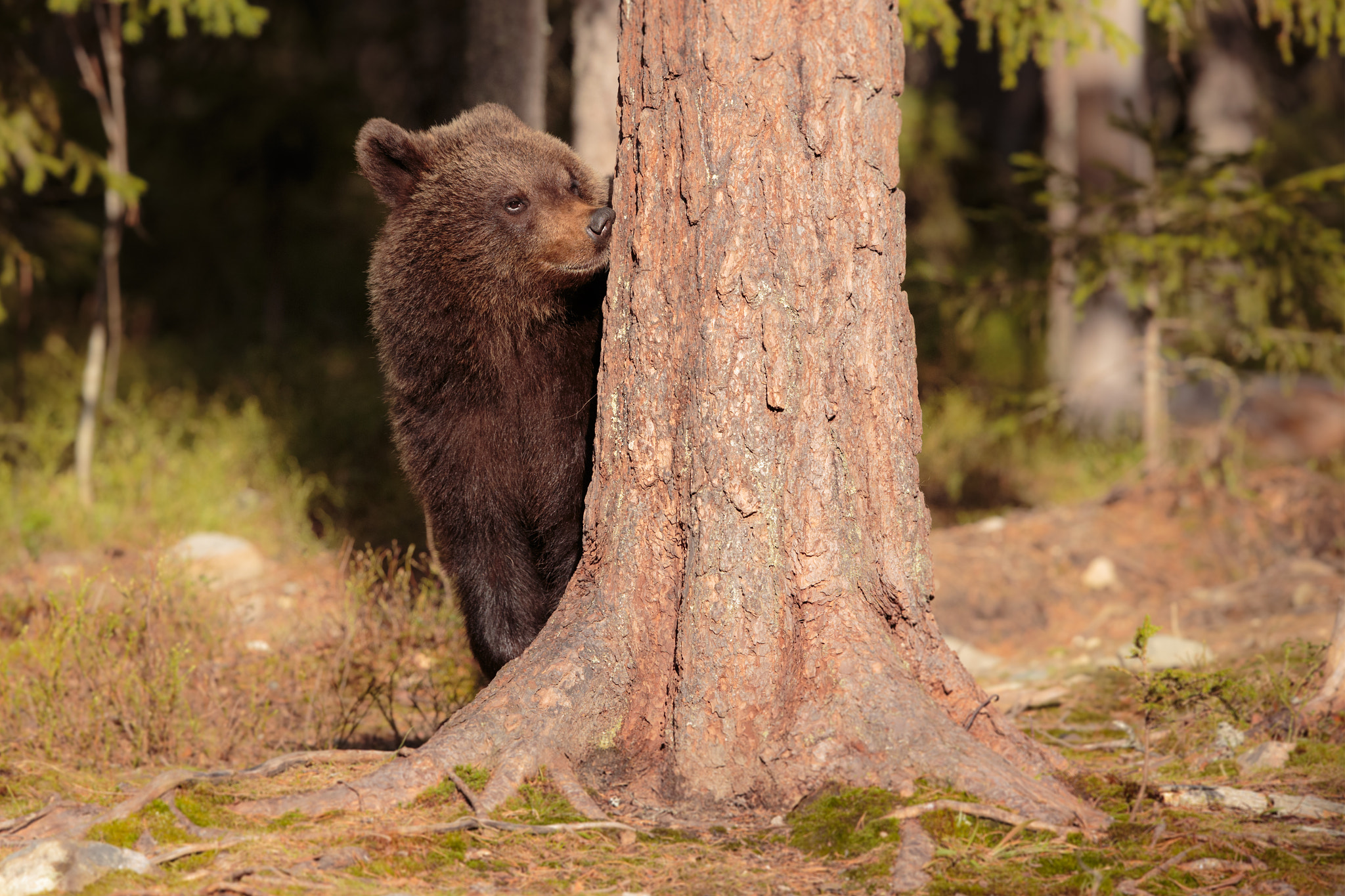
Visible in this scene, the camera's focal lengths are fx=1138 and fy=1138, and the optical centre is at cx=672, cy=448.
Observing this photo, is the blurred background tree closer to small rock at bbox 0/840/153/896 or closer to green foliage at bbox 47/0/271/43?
green foliage at bbox 47/0/271/43

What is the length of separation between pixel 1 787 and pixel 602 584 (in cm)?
207

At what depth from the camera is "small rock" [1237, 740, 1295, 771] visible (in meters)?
3.43

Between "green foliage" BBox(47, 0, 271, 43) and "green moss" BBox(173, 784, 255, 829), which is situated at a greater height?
"green foliage" BBox(47, 0, 271, 43)

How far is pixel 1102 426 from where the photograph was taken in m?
10.0

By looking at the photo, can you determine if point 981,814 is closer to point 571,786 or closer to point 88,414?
point 571,786

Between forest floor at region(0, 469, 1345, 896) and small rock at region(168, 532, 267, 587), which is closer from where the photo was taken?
forest floor at region(0, 469, 1345, 896)

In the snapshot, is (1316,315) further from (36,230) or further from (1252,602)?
(36,230)

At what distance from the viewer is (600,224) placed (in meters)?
4.07

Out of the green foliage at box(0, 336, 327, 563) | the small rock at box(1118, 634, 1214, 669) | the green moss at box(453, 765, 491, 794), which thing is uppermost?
the green foliage at box(0, 336, 327, 563)

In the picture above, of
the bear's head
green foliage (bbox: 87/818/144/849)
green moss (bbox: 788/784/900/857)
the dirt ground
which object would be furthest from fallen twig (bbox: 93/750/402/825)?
the dirt ground

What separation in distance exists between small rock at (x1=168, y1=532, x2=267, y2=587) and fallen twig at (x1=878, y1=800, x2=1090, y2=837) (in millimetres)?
4641

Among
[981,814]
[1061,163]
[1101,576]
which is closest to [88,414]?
[1101,576]

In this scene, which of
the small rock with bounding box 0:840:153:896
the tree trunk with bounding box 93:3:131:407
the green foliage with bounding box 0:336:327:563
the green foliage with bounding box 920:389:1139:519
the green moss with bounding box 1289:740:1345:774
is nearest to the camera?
the small rock with bounding box 0:840:153:896

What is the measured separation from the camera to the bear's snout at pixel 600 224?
4074mm
